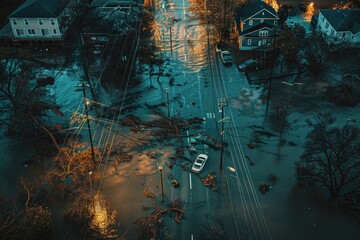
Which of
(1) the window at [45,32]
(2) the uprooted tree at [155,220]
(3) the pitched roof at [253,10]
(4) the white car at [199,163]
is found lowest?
(2) the uprooted tree at [155,220]

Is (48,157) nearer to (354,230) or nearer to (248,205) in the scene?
(248,205)

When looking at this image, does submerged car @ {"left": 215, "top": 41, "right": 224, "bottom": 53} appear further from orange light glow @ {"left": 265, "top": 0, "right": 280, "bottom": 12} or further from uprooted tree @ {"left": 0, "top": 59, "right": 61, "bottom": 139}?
uprooted tree @ {"left": 0, "top": 59, "right": 61, "bottom": 139}

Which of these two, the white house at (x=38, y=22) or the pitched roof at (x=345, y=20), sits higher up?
the white house at (x=38, y=22)

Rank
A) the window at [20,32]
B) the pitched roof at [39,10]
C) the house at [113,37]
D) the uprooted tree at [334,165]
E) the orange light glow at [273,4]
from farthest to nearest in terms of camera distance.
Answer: the orange light glow at [273,4] < the window at [20,32] < the pitched roof at [39,10] < the house at [113,37] < the uprooted tree at [334,165]

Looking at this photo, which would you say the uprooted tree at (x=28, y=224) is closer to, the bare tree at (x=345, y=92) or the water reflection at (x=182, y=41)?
the water reflection at (x=182, y=41)

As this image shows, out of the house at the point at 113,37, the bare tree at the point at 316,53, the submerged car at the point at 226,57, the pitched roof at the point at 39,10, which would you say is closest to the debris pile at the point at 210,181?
the house at the point at 113,37
